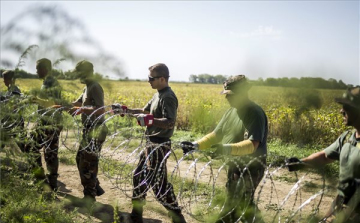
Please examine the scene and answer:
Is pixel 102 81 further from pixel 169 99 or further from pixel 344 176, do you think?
pixel 169 99

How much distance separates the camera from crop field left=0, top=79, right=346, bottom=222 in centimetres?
248

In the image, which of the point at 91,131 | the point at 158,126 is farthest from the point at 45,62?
the point at 91,131

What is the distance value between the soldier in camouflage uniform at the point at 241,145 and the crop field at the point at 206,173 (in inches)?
6.2

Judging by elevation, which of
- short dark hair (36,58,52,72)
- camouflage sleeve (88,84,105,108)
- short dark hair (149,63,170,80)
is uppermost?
short dark hair (149,63,170,80)

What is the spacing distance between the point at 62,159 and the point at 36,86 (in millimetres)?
6596

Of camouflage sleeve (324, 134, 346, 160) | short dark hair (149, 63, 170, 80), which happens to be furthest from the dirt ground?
camouflage sleeve (324, 134, 346, 160)

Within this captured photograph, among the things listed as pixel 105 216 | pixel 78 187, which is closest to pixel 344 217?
pixel 105 216

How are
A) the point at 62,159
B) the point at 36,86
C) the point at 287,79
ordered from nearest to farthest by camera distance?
1. the point at 287,79
2. the point at 36,86
3. the point at 62,159

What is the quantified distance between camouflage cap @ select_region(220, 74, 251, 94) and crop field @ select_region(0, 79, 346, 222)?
20 cm

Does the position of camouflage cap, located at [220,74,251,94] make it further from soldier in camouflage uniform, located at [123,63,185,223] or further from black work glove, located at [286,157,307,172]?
soldier in camouflage uniform, located at [123,63,185,223]

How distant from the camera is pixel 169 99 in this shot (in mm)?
4691

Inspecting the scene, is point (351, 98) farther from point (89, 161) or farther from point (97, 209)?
point (97, 209)

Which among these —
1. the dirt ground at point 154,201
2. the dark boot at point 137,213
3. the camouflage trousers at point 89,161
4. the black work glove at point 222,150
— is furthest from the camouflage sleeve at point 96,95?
the black work glove at point 222,150

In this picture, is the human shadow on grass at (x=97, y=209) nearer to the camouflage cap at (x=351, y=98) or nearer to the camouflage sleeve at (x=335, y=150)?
the camouflage sleeve at (x=335, y=150)
